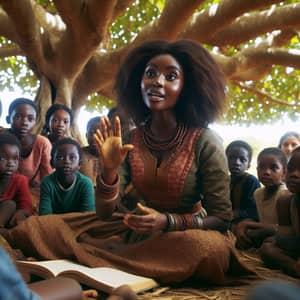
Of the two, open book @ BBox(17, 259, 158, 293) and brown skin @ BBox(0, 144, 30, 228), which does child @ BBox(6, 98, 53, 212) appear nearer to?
brown skin @ BBox(0, 144, 30, 228)

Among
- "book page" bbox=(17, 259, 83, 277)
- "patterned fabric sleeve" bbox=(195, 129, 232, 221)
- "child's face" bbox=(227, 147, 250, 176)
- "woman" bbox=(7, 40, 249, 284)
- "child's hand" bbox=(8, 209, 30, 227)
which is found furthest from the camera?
"child's face" bbox=(227, 147, 250, 176)

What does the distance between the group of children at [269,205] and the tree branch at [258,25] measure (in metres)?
1.51

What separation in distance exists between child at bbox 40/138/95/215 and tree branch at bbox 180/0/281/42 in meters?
1.99

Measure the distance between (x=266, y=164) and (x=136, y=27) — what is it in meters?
3.33

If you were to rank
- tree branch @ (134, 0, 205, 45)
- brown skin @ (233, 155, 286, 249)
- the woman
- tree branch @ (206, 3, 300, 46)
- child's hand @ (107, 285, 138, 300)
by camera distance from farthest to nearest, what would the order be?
tree branch @ (206, 3, 300, 46), tree branch @ (134, 0, 205, 45), brown skin @ (233, 155, 286, 249), the woman, child's hand @ (107, 285, 138, 300)

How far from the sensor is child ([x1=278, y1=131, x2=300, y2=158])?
3.99 metres

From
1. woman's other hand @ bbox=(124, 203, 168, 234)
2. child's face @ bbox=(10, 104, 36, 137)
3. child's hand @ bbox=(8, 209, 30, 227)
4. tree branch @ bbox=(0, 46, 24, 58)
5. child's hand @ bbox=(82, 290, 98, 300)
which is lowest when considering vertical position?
child's hand @ bbox=(82, 290, 98, 300)

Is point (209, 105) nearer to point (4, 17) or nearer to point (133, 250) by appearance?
point (133, 250)

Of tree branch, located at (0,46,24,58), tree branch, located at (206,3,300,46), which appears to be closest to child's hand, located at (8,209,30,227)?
tree branch, located at (206,3,300,46)

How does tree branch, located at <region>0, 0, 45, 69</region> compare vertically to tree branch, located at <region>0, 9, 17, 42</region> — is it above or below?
below

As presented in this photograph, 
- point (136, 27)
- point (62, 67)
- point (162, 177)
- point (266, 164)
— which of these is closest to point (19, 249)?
point (162, 177)

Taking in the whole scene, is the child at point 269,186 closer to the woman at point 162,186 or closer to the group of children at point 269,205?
the group of children at point 269,205

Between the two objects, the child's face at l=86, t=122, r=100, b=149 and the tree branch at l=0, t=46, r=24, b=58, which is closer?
the child's face at l=86, t=122, r=100, b=149

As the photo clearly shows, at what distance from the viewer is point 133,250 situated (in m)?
1.94
